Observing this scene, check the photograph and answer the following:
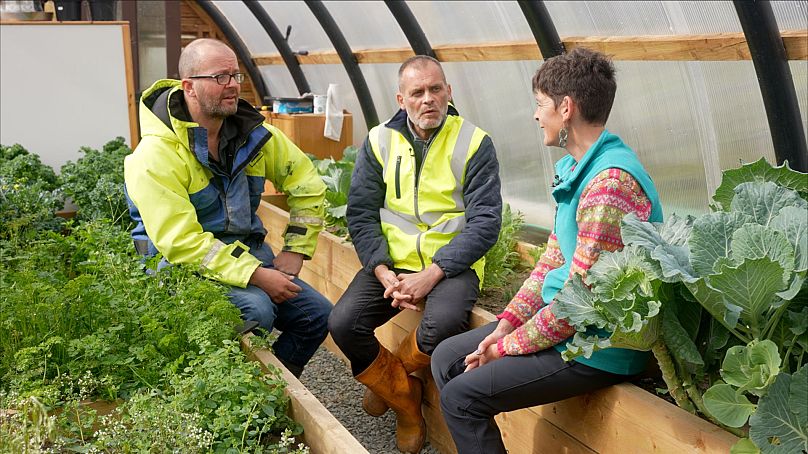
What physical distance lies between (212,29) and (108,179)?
827cm

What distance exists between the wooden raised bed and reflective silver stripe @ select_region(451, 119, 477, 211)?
0.44 m

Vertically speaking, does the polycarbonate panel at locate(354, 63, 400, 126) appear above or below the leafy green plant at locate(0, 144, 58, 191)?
above

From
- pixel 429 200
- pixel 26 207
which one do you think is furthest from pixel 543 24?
pixel 26 207

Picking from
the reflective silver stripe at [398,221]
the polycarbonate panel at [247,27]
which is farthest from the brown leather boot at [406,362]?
the polycarbonate panel at [247,27]

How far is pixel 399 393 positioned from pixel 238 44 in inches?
382

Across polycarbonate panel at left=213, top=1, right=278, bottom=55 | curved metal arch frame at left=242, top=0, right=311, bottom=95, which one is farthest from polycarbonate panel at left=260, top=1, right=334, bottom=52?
polycarbonate panel at left=213, top=1, right=278, bottom=55

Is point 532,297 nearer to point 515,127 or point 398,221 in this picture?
point 398,221

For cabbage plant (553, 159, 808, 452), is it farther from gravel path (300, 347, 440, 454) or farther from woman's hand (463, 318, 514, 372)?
gravel path (300, 347, 440, 454)

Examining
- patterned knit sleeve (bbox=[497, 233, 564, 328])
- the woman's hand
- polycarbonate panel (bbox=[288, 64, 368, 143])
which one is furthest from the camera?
polycarbonate panel (bbox=[288, 64, 368, 143])

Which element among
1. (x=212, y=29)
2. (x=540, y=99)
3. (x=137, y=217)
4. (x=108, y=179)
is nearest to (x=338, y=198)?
(x=108, y=179)

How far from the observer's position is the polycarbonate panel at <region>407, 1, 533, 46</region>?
6033 mm

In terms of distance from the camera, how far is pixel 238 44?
1237 cm

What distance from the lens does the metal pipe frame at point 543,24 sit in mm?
5512

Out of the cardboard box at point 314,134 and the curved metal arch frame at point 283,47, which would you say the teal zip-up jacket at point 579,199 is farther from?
the curved metal arch frame at point 283,47
